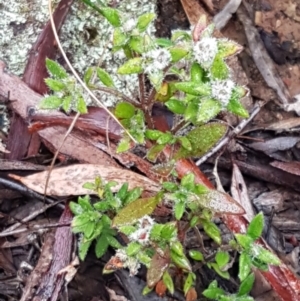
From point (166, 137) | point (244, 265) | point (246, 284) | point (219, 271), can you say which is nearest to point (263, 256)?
point (244, 265)

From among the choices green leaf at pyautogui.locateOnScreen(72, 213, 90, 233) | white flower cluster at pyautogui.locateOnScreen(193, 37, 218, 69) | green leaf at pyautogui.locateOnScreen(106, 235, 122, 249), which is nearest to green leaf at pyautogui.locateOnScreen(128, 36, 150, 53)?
white flower cluster at pyautogui.locateOnScreen(193, 37, 218, 69)

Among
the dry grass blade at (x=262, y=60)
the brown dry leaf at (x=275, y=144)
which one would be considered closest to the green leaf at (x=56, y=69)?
the brown dry leaf at (x=275, y=144)

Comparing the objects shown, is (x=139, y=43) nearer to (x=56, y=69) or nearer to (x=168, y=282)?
(x=56, y=69)

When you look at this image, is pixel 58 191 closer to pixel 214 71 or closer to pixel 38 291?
pixel 38 291

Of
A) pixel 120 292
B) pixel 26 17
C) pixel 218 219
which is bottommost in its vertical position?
pixel 120 292

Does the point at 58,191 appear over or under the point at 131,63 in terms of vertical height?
under

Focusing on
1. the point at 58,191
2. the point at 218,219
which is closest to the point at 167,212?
the point at 218,219
